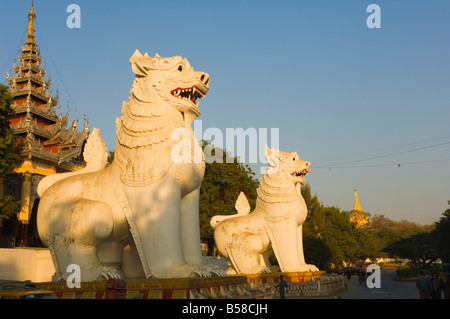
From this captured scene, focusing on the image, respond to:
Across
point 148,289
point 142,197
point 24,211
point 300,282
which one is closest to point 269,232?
point 300,282

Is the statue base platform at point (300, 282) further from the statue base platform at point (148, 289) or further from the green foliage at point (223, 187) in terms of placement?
the green foliage at point (223, 187)

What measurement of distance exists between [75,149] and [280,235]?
14768 mm

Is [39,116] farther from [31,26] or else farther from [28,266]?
[28,266]

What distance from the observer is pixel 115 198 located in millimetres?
7680

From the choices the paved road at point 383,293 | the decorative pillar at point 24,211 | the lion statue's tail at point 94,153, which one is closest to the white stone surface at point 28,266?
the lion statue's tail at point 94,153

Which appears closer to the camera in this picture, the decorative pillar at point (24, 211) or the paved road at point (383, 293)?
the paved road at point (383, 293)

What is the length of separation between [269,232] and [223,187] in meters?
15.1

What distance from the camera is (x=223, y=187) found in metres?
28.7

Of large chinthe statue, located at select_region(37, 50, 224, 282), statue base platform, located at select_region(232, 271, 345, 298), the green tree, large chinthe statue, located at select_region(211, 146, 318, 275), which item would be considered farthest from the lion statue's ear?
the green tree

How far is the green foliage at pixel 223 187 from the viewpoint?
25.6m

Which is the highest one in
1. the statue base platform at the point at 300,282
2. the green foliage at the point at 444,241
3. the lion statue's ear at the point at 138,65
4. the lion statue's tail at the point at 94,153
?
the lion statue's ear at the point at 138,65

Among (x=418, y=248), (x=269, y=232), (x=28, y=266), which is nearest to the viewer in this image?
(x=28, y=266)

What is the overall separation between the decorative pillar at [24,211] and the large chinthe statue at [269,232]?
11.4 m

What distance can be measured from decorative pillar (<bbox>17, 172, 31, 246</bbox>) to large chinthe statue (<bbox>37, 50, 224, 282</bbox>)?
13.9 meters
